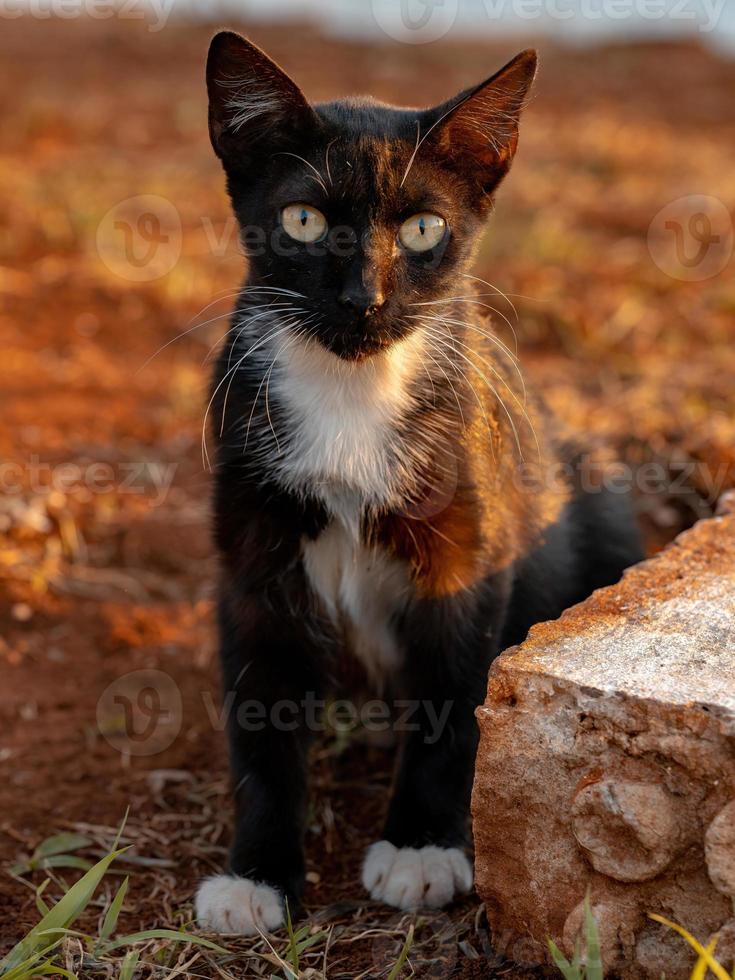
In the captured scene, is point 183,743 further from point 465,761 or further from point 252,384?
point 252,384

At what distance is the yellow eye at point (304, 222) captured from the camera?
94.4 inches

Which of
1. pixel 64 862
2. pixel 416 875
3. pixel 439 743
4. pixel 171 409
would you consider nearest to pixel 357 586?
pixel 439 743

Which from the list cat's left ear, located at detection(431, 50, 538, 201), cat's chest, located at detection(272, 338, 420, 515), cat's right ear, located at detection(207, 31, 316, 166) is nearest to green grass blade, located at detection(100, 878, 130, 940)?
cat's chest, located at detection(272, 338, 420, 515)

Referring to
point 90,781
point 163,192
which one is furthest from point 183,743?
point 163,192

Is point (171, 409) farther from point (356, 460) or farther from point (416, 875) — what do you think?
point (416, 875)

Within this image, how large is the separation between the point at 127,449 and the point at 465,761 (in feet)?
8.25

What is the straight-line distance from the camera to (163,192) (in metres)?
7.21

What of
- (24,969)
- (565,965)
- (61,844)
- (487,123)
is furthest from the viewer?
(61,844)

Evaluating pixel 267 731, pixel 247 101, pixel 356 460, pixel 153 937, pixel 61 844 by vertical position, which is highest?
pixel 247 101

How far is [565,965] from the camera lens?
1.87 metres

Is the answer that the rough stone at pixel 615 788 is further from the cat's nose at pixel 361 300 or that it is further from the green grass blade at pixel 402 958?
the cat's nose at pixel 361 300

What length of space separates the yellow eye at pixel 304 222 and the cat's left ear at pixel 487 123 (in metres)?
0.33

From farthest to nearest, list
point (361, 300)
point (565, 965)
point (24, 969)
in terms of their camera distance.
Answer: point (361, 300), point (24, 969), point (565, 965)

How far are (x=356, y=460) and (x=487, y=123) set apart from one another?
80cm
